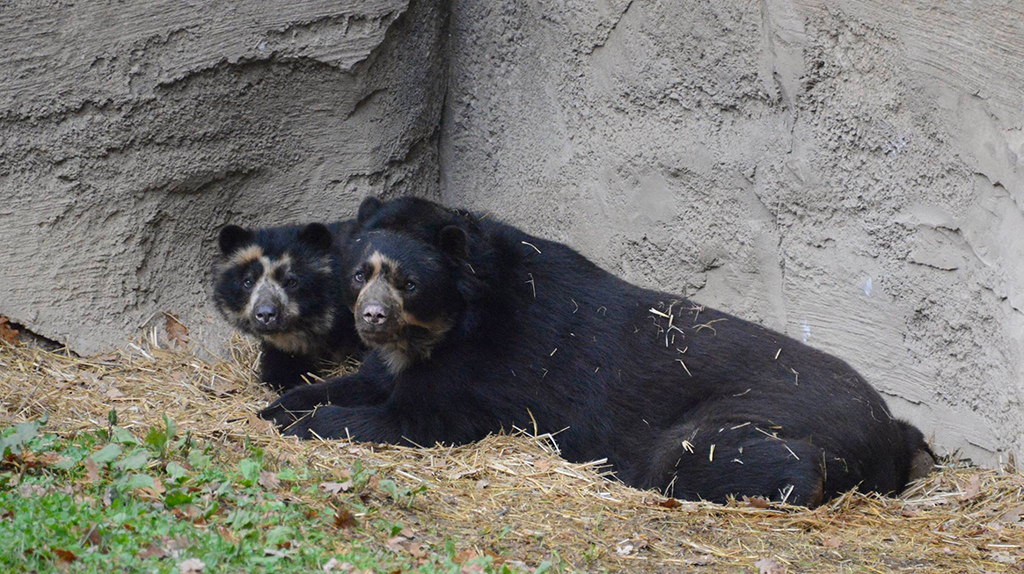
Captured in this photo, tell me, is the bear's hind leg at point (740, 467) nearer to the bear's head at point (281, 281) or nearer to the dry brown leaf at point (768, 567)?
the dry brown leaf at point (768, 567)

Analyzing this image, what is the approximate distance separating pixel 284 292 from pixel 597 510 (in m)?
2.86

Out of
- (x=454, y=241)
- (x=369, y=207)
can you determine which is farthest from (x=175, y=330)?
(x=454, y=241)

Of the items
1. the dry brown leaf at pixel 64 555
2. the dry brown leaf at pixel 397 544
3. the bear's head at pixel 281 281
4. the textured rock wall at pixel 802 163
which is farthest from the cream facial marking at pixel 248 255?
the dry brown leaf at pixel 64 555

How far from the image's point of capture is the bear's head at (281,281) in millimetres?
7078

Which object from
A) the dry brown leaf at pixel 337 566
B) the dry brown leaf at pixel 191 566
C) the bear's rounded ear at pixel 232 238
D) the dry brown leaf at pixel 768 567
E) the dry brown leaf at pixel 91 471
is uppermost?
the bear's rounded ear at pixel 232 238

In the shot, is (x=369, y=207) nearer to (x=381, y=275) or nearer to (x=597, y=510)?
(x=381, y=275)

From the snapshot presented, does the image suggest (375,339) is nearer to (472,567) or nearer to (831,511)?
(472,567)

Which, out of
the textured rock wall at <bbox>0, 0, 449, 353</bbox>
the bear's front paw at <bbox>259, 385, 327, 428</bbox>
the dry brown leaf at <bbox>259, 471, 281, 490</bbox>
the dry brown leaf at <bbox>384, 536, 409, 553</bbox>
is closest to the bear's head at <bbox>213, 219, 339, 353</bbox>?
the bear's front paw at <bbox>259, 385, 327, 428</bbox>

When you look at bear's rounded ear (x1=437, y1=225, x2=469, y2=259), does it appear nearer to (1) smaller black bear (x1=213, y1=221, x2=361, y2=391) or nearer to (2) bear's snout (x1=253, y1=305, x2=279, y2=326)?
(1) smaller black bear (x1=213, y1=221, x2=361, y2=391)

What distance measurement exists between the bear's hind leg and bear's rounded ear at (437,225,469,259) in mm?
1583

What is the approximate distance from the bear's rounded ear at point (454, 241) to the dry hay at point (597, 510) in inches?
42.0

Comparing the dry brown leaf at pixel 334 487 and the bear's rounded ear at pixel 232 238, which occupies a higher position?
the bear's rounded ear at pixel 232 238

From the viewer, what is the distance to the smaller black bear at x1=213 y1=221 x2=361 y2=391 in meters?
7.07

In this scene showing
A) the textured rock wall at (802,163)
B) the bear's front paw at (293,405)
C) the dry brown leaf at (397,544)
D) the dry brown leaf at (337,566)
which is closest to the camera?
the dry brown leaf at (337,566)
